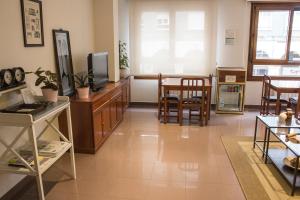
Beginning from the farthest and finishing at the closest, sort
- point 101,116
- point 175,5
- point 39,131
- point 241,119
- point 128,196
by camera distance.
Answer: point 175,5, point 241,119, point 101,116, point 39,131, point 128,196

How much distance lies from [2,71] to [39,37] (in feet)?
2.77

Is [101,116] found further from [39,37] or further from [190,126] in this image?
[190,126]

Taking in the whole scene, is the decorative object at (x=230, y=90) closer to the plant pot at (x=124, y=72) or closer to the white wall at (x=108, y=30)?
the plant pot at (x=124, y=72)

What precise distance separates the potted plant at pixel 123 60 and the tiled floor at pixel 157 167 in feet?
4.21

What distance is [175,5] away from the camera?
5605 millimetres

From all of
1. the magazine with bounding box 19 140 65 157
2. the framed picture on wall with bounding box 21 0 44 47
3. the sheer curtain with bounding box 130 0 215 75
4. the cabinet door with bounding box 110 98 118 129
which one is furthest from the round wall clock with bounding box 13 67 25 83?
the sheer curtain with bounding box 130 0 215 75

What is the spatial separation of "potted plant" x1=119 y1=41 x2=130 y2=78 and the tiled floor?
128 centimetres

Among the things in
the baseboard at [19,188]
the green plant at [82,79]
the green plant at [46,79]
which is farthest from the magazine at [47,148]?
the green plant at [82,79]

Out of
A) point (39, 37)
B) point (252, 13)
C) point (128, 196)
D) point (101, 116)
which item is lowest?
point (128, 196)

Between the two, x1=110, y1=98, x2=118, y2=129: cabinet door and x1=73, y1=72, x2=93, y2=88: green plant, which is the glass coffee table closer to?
x1=110, y1=98, x2=118, y2=129: cabinet door

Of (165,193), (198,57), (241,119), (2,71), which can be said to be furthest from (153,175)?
(198,57)

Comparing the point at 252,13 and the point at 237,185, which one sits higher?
the point at 252,13

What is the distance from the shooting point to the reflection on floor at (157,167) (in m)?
2.67

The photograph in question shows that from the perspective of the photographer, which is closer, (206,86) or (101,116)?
(101,116)
